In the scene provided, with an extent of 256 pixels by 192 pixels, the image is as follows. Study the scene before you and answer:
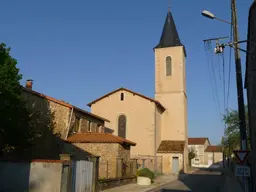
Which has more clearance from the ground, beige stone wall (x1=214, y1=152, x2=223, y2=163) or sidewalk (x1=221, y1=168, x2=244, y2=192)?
beige stone wall (x1=214, y1=152, x2=223, y2=163)

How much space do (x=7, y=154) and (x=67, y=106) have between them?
20.1 ft

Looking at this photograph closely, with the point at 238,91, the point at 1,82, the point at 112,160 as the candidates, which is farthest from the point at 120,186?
the point at 238,91

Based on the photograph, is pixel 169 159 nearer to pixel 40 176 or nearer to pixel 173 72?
pixel 173 72

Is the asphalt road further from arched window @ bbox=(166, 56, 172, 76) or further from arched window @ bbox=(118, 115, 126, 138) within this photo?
arched window @ bbox=(166, 56, 172, 76)

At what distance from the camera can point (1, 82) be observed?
16828 millimetres

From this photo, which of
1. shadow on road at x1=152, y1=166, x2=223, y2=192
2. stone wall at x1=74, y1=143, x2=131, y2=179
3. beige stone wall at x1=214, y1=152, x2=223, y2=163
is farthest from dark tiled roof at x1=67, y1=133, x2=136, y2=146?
beige stone wall at x1=214, y1=152, x2=223, y2=163

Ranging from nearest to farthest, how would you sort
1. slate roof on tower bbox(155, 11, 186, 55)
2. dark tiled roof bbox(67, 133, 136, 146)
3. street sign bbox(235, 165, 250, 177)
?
1. street sign bbox(235, 165, 250, 177)
2. dark tiled roof bbox(67, 133, 136, 146)
3. slate roof on tower bbox(155, 11, 186, 55)

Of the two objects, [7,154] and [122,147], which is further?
[122,147]

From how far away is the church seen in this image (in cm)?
3522

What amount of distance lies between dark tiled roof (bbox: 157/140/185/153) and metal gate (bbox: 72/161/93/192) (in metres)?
21.2

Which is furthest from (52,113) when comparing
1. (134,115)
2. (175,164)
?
(175,164)

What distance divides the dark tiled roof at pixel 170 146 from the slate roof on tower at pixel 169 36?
13785 mm

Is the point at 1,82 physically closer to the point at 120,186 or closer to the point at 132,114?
the point at 120,186

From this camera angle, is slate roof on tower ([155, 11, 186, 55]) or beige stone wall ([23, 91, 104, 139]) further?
slate roof on tower ([155, 11, 186, 55])
